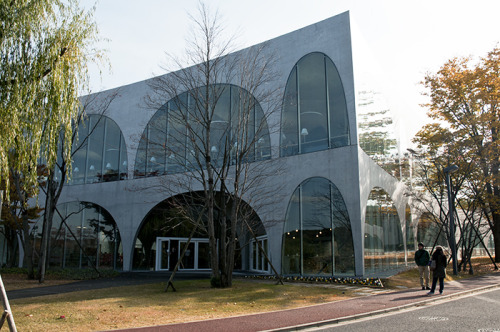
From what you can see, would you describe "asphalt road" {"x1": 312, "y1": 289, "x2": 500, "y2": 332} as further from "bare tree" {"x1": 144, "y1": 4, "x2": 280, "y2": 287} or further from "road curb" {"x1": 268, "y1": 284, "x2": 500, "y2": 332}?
"bare tree" {"x1": 144, "y1": 4, "x2": 280, "y2": 287}

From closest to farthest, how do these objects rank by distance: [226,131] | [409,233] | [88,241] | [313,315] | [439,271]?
[313,315]
[439,271]
[226,131]
[88,241]
[409,233]

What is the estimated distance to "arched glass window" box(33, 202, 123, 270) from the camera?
29.2m

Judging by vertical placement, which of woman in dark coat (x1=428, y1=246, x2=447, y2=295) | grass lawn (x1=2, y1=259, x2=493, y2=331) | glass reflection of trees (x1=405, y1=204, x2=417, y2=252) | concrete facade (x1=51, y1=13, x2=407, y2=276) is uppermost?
concrete facade (x1=51, y1=13, x2=407, y2=276)

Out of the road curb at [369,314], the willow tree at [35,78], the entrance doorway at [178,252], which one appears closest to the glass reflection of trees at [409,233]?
the entrance doorway at [178,252]

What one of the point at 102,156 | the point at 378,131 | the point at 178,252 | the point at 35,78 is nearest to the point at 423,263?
the point at 378,131

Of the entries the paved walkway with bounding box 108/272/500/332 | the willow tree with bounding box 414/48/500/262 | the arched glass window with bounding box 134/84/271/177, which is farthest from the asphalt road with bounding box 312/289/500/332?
the willow tree with bounding box 414/48/500/262

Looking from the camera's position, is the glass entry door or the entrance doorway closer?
the glass entry door

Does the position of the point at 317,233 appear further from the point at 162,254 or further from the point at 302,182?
the point at 162,254

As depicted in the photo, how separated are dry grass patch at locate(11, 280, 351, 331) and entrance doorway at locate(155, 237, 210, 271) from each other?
13175 millimetres

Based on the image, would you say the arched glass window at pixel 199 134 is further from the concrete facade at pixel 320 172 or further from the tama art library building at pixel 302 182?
the concrete facade at pixel 320 172

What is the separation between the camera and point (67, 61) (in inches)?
399

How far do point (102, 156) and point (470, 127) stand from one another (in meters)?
25.6

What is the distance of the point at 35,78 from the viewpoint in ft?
31.6

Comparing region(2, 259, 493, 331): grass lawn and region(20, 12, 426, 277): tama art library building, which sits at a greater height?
region(20, 12, 426, 277): tama art library building
